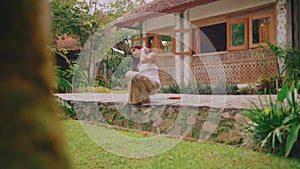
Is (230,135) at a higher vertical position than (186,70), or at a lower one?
lower

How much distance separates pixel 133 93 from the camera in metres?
5.43

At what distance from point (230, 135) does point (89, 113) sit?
13.0ft

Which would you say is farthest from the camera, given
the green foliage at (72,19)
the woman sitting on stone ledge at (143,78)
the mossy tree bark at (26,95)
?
the green foliage at (72,19)

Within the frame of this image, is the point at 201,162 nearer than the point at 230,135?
Yes

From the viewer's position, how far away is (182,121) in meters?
4.80

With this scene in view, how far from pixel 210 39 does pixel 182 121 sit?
9389 millimetres

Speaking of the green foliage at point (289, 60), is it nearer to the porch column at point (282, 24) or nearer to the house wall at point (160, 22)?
the porch column at point (282, 24)

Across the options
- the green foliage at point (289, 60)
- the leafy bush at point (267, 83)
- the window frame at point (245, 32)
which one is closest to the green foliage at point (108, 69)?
the window frame at point (245, 32)

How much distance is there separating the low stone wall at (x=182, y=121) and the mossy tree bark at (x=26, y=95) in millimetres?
3535

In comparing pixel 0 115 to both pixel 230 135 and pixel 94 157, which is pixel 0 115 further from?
pixel 230 135

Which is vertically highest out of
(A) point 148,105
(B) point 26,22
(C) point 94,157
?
(B) point 26,22

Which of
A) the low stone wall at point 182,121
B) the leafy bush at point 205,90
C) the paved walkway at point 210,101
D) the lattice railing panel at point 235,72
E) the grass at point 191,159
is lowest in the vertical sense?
the grass at point 191,159

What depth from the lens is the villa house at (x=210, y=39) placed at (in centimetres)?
867

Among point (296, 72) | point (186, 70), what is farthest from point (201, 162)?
point (186, 70)
